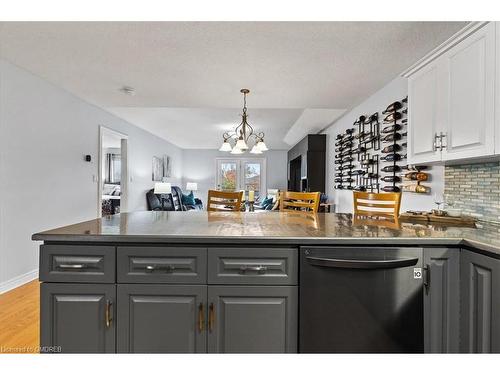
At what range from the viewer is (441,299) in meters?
1.34

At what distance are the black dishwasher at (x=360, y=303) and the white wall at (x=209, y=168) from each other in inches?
363

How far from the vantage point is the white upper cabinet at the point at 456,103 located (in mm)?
1679

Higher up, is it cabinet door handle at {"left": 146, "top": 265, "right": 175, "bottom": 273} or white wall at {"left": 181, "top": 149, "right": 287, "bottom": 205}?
white wall at {"left": 181, "top": 149, "right": 287, "bottom": 205}

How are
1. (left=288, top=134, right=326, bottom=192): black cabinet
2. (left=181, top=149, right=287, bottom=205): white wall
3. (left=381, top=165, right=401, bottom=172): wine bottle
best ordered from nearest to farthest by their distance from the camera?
(left=381, top=165, right=401, bottom=172): wine bottle < (left=288, top=134, right=326, bottom=192): black cabinet < (left=181, top=149, right=287, bottom=205): white wall

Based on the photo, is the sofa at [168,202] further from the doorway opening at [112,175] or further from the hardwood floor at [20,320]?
the hardwood floor at [20,320]

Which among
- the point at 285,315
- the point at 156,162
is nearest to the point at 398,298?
the point at 285,315

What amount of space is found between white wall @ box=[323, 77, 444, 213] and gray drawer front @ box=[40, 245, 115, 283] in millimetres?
2658

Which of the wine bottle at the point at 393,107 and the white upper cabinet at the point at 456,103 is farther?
the wine bottle at the point at 393,107

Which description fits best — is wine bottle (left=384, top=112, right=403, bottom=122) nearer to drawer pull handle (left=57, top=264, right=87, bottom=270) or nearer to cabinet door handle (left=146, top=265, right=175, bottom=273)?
cabinet door handle (left=146, top=265, right=175, bottom=273)

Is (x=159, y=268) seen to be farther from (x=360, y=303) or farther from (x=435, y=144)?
(x=435, y=144)

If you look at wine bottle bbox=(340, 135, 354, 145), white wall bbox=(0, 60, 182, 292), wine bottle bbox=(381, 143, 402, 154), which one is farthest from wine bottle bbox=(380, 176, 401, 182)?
white wall bbox=(0, 60, 182, 292)

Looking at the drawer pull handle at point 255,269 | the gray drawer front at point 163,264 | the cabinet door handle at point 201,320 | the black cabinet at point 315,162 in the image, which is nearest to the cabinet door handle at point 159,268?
the gray drawer front at point 163,264

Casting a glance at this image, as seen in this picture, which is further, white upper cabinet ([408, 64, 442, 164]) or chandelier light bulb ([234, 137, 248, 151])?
chandelier light bulb ([234, 137, 248, 151])

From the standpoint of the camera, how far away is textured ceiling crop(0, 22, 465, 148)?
2.22 meters
